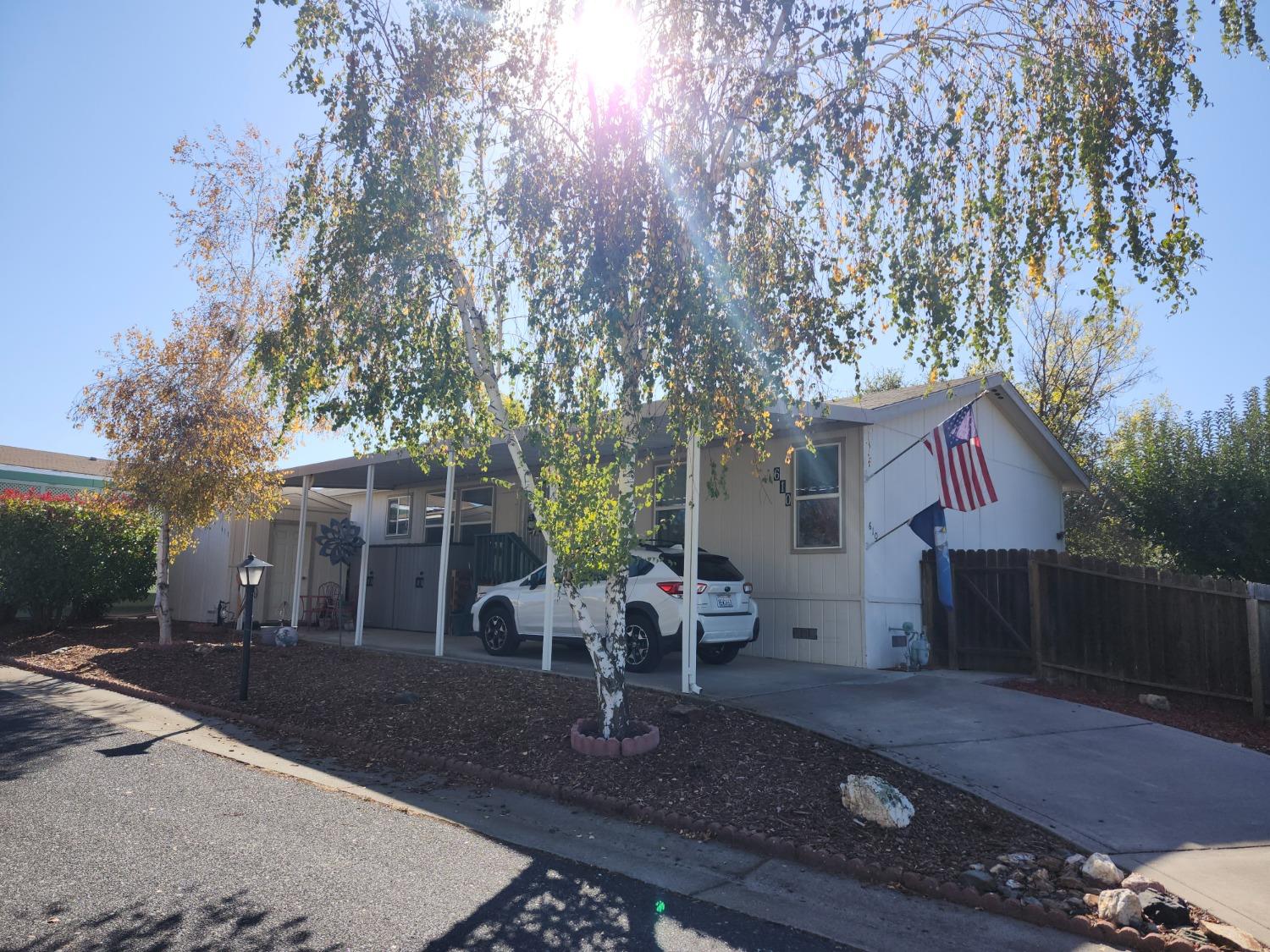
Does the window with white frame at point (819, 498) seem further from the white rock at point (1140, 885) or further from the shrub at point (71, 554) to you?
the shrub at point (71, 554)

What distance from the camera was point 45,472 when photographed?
2778 cm

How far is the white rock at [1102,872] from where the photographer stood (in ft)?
16.1

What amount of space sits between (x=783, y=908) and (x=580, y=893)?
1.08m

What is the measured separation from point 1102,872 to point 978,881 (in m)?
0.70

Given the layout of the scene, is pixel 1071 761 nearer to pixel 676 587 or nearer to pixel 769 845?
pixel 769 845

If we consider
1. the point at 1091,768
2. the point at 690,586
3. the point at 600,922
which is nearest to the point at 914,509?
the point at 690,586

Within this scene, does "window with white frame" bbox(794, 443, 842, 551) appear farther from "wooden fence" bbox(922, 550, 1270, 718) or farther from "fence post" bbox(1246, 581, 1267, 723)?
"fence post" bbox(1246, 581, 1267, 723)

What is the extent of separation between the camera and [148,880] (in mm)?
4617

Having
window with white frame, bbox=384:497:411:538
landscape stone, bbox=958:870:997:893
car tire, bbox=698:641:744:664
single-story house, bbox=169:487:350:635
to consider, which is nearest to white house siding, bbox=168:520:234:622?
single-story house, bbox=169:487:350:635

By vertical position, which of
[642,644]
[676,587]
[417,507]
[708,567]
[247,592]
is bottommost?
[642,644]

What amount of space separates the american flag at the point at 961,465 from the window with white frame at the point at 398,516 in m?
12.2

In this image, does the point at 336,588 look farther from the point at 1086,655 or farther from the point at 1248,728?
the point at 1248,728

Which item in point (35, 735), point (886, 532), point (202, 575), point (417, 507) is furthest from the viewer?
point (417, 507)

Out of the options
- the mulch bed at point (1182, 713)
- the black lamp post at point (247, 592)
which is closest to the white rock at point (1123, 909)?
the mulch bed at point (1182, 713)
